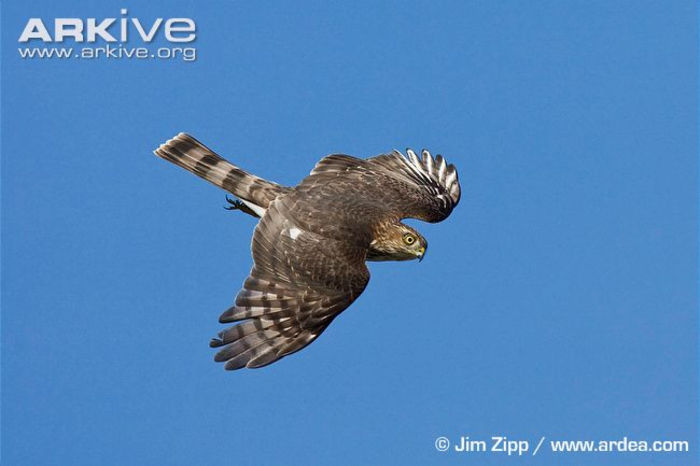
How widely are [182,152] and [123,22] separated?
4.63ft

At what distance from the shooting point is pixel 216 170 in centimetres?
1323

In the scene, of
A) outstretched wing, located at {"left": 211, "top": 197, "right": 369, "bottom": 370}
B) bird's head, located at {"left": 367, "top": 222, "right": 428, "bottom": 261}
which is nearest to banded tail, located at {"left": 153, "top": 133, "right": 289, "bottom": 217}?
outstretched wing, located at {"left": 211, "top": 197, "right": 369, "bottom": 370}

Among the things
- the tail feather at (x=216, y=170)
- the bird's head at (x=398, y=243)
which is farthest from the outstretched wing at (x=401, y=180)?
the tail feather at (x=216, y=170)

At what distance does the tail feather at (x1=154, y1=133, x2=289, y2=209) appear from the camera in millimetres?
12844

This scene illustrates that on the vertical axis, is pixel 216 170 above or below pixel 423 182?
below

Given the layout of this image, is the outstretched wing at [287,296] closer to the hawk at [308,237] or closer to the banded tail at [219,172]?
the hawk at [308,237]

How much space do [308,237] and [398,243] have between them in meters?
0.97

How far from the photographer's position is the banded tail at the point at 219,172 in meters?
12.8

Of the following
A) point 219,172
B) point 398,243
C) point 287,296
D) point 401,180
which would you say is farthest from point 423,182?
point 287,296

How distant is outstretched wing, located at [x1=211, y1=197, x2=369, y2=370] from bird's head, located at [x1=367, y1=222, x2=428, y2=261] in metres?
0.55

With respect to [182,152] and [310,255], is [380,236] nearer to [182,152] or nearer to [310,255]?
[310,255]

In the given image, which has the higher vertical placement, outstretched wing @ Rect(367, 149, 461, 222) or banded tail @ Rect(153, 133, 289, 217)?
outstretched wing @ Rect(367, 149, 461, 222)

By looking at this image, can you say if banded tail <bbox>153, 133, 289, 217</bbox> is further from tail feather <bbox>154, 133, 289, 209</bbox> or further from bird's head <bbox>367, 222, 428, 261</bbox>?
bird's head <bbox>367, 222, 428, 261</bbox>

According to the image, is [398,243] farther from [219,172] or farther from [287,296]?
[219,172]
